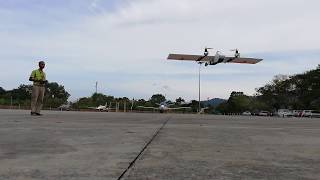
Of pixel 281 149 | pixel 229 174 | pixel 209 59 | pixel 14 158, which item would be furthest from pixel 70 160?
pixel 209 59

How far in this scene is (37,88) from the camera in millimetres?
17703

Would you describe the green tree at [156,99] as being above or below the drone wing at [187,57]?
below

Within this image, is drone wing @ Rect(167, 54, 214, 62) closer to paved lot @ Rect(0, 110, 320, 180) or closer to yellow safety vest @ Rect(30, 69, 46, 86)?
yellow safety vest @ Rect(30, 69, 46, 86)

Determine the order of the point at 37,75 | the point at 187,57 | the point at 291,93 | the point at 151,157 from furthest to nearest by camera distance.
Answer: the point at 291,93
the point at 187,57
the point at 37,75
the point at 151,157

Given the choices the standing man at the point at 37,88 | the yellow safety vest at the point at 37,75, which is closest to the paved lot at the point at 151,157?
the standing man at the point at 37,88

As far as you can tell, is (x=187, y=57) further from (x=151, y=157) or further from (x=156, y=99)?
(x=151, y=157)

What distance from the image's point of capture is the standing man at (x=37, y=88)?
1744 cm

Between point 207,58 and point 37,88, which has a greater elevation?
point 207,58

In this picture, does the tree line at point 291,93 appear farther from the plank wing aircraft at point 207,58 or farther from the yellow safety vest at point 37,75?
the yellow safety vest at point 37,75

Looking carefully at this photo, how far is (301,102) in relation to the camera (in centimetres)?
12375

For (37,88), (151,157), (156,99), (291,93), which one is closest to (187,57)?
(37,88)

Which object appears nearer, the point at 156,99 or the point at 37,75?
the point at 37,75

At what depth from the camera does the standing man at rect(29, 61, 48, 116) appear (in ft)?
57.2

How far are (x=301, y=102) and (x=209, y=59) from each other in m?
55.4
